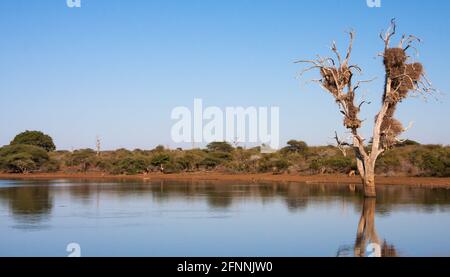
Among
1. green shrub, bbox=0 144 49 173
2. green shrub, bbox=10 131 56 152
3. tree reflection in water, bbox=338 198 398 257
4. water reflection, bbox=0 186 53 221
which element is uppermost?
green shrub, bbox=10 131 56 152

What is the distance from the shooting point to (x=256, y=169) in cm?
5131

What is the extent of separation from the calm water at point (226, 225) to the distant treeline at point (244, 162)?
1560 centimetres

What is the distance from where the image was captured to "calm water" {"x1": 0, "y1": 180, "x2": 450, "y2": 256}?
12.9 meters

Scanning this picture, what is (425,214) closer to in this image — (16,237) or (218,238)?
(218,238)

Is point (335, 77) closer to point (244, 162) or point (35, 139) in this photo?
point (244, 162)

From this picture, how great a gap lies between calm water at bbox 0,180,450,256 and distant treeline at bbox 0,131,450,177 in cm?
1560

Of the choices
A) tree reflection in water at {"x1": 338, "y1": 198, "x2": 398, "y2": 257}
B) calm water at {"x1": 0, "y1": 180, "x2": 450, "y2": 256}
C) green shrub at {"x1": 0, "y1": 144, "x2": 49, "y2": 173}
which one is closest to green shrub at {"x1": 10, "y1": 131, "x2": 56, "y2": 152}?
green shrub at {"x1": 0, "y1": 144, "x2": 49, "y2": 173}

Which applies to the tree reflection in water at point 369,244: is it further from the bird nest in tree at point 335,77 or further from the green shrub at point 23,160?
the green shrub at point 23,160

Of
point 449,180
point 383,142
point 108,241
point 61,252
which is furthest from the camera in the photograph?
point 449,180

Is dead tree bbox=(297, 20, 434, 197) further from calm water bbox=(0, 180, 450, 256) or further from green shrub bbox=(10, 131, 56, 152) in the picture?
green shrub bbox=(10, 131, 56, 152)

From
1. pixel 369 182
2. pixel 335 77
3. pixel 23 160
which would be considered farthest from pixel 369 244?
pixel 23 160
